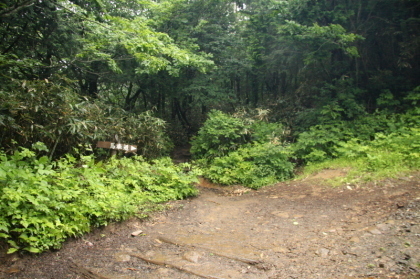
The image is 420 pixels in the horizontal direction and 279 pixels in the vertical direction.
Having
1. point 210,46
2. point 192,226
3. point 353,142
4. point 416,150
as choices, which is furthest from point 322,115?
point 192,226

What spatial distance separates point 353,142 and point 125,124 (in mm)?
6952

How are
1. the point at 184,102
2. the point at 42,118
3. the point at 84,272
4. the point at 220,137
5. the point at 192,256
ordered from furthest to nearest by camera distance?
the point at 184,102
the point at 220,137
the point at 42,118
the point at 192,256
the point at 84,272

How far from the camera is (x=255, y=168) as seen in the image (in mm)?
7773

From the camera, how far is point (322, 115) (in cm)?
965

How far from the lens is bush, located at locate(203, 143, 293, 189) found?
7.51 meters

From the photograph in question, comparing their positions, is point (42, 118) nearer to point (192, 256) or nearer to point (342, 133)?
point (192, 256)

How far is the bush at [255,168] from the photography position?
7508mm

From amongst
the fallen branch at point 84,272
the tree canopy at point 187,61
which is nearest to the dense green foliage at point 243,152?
the tree canopy at point 187,61

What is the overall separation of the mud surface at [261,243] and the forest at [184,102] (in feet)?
1.16

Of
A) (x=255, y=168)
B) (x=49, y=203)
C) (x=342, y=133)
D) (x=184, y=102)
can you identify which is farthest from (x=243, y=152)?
(x=184, y=102)

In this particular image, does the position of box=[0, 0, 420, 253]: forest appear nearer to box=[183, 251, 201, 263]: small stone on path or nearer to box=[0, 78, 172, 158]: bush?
box=[0, 78, 172, 158]: bush

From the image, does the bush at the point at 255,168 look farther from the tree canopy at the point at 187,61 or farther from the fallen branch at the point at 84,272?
the fallen branch at the point at 84,272

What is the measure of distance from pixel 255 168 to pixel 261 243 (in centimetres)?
429

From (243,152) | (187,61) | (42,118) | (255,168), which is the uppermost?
(187,61)
